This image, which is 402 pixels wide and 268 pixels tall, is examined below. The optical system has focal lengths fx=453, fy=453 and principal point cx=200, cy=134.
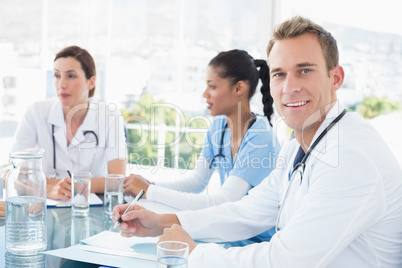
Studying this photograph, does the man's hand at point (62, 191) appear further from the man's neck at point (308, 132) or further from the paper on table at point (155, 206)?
the man's neck at point (308, 132)

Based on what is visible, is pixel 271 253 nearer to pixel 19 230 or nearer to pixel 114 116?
pixel 19 230

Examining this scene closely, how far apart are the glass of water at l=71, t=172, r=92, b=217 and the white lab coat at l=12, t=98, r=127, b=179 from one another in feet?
2.38

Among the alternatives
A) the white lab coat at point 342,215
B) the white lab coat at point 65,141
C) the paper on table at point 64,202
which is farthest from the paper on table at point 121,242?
the white lab coat at point 65,141

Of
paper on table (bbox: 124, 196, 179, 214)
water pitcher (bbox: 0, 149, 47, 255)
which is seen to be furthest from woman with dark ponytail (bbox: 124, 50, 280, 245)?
water pitcher (bbox: 0, 149, 47, 255)

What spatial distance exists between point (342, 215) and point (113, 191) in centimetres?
100

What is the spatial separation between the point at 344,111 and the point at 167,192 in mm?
888

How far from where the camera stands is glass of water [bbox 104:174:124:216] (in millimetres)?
1760

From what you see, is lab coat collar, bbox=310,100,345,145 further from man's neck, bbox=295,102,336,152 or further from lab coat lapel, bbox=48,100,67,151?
lab coat lapel, bbox=48,100,67,151

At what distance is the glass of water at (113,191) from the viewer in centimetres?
176

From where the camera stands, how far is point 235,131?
2348mm

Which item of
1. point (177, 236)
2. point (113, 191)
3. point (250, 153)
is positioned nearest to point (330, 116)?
point (177, 236)

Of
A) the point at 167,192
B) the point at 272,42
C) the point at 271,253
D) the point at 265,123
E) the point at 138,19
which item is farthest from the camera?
the point at 138,19

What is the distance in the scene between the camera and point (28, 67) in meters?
5.37

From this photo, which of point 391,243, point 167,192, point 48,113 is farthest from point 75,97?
point 391,243
